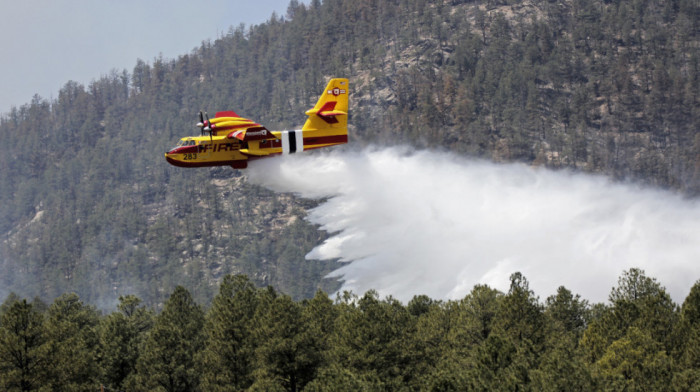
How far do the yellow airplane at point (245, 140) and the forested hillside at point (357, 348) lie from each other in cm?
931

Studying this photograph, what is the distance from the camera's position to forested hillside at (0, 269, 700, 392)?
168 feet

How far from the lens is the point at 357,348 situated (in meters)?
59.2

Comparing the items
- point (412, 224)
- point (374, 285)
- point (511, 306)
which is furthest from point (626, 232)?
point (511, 306)

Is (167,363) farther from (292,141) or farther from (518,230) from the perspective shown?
(518,230)

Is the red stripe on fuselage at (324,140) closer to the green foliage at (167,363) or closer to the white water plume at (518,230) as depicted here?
the green foliage at (167,363)

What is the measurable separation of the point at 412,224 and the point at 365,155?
25234 millimetres

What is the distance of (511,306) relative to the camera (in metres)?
62.7

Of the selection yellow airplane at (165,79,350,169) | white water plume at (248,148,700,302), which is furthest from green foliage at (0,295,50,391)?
white water plume at (248,148,700,302)

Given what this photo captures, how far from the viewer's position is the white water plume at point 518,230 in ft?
429

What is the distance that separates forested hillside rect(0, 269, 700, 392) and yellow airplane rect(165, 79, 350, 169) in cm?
931

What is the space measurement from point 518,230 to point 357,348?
331 feet

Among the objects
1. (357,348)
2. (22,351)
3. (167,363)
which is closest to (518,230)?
(357,348)

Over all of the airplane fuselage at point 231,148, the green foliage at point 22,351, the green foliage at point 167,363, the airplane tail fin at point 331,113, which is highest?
the airplane tail fin at point 331,113

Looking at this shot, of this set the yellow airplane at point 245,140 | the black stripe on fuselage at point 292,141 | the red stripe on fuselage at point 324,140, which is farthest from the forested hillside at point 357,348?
the red stripe on fuselage at point 324,140
